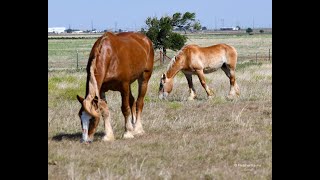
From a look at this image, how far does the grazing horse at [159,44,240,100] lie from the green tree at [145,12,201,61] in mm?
14859

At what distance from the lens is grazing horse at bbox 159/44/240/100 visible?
17.2 metres

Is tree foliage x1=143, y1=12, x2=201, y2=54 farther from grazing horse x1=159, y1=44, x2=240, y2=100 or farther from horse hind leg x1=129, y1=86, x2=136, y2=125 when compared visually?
horse hind leg x1=129, y1=86, x2=136, y2=125

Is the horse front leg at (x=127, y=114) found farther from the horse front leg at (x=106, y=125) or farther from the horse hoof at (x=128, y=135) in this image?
the horse front leg at (x=106, y=125)

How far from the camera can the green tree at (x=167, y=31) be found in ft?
109

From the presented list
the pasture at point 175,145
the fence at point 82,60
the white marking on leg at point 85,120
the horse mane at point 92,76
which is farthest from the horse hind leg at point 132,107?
the fence at point 82,60

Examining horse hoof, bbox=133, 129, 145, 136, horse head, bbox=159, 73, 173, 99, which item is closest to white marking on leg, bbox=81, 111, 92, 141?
horse hoof, bbox=133, 129, 145, 136

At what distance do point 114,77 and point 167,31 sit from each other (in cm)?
2382

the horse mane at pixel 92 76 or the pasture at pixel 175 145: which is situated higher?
the horse mane at pixel 92 76

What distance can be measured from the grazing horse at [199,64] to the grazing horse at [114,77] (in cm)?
561
